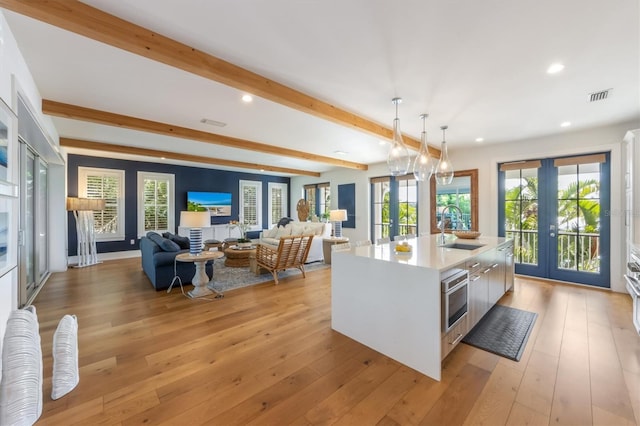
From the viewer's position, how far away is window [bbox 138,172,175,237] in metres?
7.27

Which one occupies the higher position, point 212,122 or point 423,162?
point 212,122

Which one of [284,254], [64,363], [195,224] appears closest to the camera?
[64,363]

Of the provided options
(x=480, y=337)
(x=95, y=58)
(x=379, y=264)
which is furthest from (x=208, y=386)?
(x=95, y=58)

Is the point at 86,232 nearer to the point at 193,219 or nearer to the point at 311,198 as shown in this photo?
the point at 193,219

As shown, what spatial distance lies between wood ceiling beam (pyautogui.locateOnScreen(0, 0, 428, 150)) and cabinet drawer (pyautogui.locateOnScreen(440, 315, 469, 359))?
2641mm

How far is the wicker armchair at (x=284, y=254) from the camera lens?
15.5 ft

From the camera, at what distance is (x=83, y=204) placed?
5781 mm

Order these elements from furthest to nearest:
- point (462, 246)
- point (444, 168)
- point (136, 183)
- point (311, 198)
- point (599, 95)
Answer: point (311, 198) < point (136, 183) < point (444, 168) < point (462, 246) < point (599, 95)

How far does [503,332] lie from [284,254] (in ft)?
10.8

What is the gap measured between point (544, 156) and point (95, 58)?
6.44 m

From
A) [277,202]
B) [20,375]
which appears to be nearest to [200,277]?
[20,375]

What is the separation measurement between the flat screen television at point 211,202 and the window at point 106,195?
168 cm

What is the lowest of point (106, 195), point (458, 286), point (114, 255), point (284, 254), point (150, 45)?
point (114, 255)

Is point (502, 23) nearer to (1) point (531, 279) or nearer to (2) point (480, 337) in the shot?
(2) point (480, 337)
